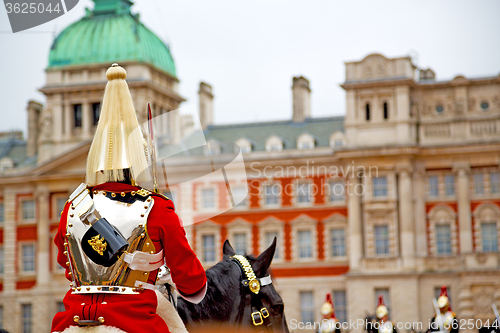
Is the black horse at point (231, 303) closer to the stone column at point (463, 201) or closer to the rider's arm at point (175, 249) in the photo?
the rider's arm at point (175, 249)

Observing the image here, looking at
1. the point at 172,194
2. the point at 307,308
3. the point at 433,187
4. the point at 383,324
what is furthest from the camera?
the point at 433,187

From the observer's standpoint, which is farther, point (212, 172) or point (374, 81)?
point (374, 81)

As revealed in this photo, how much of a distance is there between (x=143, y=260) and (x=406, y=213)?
3046cm

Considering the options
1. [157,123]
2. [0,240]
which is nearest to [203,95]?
[0,240]

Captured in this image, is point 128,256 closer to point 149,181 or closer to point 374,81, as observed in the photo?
point 149,181

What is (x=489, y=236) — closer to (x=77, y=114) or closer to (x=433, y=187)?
(x=433, y=187)

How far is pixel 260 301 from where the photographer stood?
4285 mm

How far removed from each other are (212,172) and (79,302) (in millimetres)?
1159

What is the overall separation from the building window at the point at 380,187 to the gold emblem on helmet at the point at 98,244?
101ft

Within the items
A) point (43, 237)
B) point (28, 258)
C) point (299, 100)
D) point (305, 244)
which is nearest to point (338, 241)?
point (305, 244)

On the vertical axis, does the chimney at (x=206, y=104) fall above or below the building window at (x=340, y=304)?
above

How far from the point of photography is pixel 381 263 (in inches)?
1284

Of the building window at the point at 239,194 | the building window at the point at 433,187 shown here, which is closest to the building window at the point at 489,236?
the building window at the point at 433,187

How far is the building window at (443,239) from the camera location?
33.1 meters
